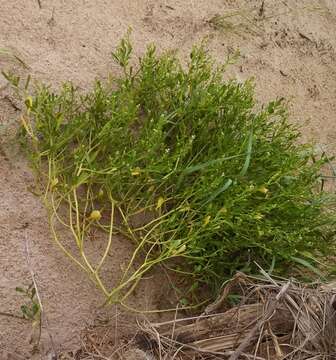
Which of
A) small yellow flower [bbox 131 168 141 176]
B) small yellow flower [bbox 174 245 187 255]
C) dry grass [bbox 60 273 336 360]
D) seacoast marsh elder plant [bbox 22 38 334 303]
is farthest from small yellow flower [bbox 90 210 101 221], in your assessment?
dry grass [bbox 60 273 336 360]

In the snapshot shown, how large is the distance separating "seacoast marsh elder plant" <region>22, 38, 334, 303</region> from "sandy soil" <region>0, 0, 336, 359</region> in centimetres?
9

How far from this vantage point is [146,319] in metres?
2.26

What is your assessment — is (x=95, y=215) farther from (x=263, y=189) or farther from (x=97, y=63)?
(x=97, y=63)

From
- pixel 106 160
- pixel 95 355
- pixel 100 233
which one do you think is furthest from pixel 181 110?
pixel 95 355

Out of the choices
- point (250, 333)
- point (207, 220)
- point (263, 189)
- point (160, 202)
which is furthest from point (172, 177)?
point (250, 333)

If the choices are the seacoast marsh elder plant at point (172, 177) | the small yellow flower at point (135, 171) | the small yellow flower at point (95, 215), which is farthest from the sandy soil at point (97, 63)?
the small yellow flower at point (135, 171)

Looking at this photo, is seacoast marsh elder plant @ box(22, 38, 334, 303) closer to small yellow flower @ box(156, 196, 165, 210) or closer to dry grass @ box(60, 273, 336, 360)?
small yellow flower @ box(156, 196, 165, 210)

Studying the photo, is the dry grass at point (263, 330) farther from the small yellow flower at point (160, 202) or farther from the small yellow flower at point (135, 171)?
the small yellow flower at point (135, 171)

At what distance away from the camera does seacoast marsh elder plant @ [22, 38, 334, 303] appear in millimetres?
2273

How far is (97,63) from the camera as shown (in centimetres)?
274

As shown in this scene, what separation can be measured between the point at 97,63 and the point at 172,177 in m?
0.71

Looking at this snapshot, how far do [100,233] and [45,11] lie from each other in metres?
1.04

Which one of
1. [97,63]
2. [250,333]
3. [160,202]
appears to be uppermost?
[97,63]

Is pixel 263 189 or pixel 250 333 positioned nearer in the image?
pixel 250 333
